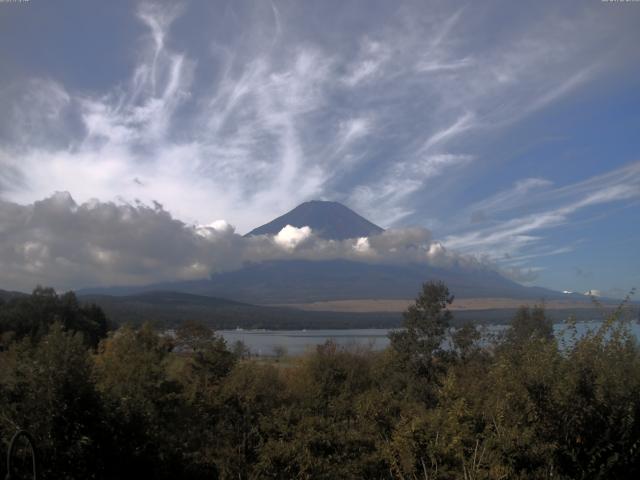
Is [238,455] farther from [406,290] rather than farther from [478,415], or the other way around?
[406,290]

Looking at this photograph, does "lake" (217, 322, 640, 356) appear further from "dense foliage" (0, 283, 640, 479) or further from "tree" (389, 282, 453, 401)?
"tree" (389, 282, 453, 401)

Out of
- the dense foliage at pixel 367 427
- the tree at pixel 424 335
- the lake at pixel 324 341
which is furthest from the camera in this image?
the tree at pixel 424 335

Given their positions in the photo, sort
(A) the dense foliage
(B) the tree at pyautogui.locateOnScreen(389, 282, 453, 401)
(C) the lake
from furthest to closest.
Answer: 1. (B) the tree at pyautogui.locateOnScreen(389, 282, 453, 401)
2. (C) the lake
3. (A) the dense foliage

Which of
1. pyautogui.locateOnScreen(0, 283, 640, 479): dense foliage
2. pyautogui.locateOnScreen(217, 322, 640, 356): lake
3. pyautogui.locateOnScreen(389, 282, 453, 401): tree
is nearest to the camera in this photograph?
pyautogui.locateOnScreen(0, 283, 640, 479): dense foliage

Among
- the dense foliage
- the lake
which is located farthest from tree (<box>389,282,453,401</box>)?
the dense foliage

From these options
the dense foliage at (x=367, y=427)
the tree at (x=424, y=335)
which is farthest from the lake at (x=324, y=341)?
the tree at (x=424, y=335)

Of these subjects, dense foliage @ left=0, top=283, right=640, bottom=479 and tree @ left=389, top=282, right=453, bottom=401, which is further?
tree @ left=389, top=282, right=453, bottom=401

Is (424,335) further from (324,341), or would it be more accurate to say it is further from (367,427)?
(367,427)

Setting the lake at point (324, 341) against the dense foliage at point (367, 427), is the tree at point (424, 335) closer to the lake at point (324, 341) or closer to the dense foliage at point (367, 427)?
the lake at point (324, 341)

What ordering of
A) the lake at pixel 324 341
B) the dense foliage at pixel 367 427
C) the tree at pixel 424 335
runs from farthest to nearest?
1. the tree at pixel 424 335
2. the lake at pixel 324 341
3. the dense foliage at pixel 367 427

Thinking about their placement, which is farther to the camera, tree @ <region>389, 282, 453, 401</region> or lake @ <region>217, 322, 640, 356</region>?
tree @ <region>389, 282, 453, 401</region>

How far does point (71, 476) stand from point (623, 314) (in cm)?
823

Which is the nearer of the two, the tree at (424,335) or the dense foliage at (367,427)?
the dense foliage at (367,427)

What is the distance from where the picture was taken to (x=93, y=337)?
163ft
